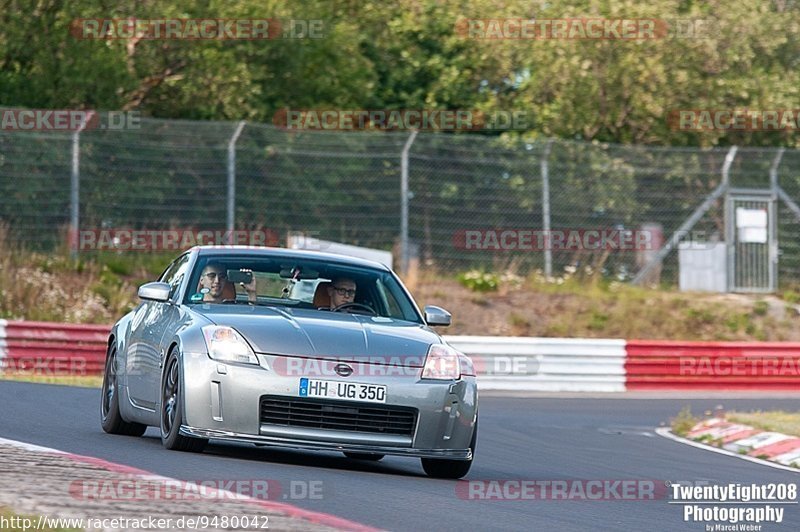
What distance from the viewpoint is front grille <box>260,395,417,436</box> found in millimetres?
8812

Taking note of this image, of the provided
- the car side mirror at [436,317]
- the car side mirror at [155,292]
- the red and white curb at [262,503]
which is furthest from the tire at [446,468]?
the red and white curb at [262,503]

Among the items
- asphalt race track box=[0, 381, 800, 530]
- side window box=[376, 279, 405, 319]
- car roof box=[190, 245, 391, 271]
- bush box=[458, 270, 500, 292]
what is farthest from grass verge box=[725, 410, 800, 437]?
bush box=[458, 270, 500, 292]

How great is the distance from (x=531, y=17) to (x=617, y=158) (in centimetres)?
817

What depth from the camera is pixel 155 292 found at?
9.82 m

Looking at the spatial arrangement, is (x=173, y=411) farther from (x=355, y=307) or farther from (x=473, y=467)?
(x=473, y=467)

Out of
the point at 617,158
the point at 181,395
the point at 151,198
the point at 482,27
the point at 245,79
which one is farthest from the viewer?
the point at 482,27

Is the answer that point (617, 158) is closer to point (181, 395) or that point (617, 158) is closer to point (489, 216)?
point (489, 216)

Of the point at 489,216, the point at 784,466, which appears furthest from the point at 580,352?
the point at 784,466

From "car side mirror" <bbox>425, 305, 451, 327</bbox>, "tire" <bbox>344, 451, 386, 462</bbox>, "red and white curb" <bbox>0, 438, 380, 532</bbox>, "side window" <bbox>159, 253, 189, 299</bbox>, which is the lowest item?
"tire" <bbox>344, 451, 386, 462</bbox>

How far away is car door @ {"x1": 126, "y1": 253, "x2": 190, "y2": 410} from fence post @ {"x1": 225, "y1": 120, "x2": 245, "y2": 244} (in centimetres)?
1292

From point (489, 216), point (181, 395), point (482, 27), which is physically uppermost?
point (482, 27)

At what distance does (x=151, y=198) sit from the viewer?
23500mm

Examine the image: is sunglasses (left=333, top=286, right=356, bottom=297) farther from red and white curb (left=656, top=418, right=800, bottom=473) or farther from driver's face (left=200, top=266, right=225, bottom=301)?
red and white curb (left=656, top=418, right=800, bottom=473)

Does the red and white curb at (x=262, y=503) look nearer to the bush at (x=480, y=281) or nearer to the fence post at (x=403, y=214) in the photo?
the fence post at (x=403, y=214)
